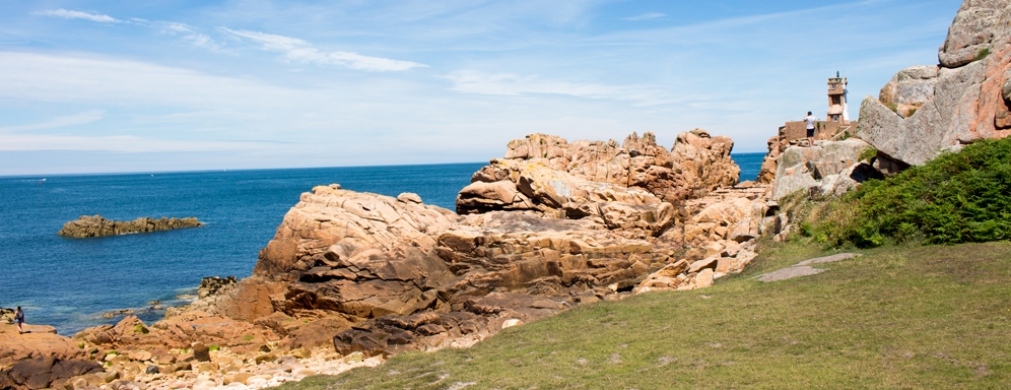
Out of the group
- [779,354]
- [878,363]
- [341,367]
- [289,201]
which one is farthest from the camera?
[289,201]

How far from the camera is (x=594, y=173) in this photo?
40406 millimetres

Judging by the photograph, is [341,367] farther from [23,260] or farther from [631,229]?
[23,260]

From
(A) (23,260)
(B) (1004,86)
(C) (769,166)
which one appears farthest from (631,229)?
(A) (23,260)

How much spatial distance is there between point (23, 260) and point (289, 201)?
202ft

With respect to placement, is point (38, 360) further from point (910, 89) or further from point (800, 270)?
point (910, 89)

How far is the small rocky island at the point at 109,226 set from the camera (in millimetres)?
71938

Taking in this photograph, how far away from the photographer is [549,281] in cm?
2725

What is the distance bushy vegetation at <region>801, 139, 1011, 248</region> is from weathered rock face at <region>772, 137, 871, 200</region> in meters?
3.67

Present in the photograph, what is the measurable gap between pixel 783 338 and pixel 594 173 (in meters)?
27.5

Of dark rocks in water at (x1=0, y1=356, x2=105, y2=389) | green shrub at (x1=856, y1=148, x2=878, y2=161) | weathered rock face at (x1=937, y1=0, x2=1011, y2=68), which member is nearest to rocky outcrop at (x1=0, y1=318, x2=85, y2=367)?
dark rocks in water at (x1=0, y1=356, x2=105, y2=389)

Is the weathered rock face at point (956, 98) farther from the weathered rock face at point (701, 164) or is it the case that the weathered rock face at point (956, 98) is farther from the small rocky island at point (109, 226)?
the small rocky island at point (109, 226)

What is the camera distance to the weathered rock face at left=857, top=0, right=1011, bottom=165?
67.3ft

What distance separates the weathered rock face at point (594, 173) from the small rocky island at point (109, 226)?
45.9 m

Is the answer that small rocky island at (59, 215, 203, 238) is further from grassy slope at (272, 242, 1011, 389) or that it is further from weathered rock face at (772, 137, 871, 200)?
grassy slope at (272, 242, 1011, 389)
